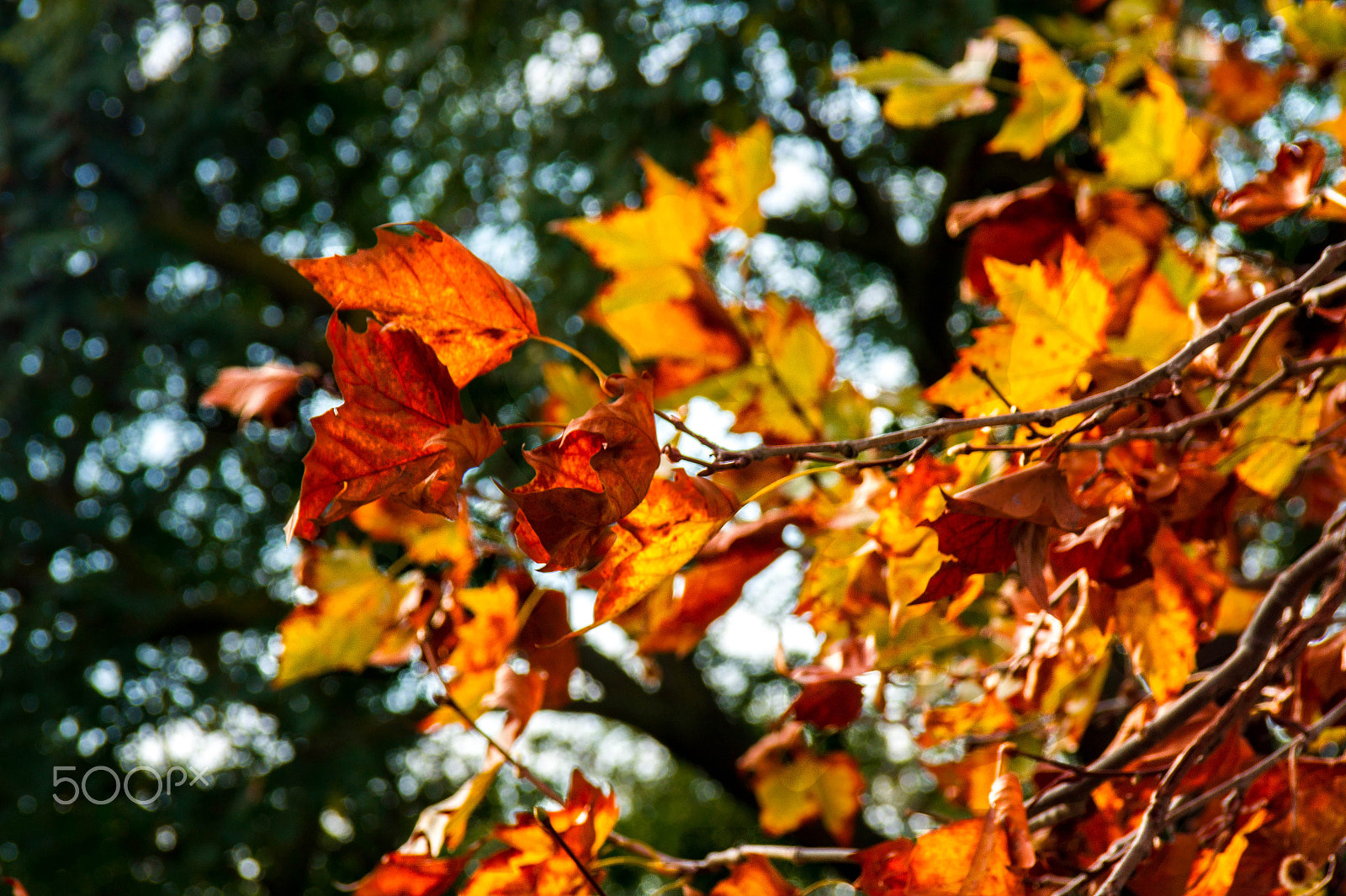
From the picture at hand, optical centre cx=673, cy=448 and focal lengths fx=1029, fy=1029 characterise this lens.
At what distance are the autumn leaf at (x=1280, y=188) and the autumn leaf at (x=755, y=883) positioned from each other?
0.53 metres

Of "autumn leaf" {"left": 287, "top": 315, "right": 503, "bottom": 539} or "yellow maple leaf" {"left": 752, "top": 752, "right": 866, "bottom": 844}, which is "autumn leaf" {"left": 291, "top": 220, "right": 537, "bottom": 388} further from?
"yellow maple leaf" {"left": 752, "top": 752, "right": 866, "bottom": 844}

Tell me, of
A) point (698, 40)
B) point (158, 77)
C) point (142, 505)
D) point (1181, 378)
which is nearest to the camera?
point (1181, 378)

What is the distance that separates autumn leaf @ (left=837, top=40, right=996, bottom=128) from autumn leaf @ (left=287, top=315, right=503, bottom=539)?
2.21 feet

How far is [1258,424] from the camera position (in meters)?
0.72

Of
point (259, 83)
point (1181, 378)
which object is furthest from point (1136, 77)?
point (259, 83)

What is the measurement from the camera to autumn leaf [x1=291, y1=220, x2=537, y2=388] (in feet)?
1.57

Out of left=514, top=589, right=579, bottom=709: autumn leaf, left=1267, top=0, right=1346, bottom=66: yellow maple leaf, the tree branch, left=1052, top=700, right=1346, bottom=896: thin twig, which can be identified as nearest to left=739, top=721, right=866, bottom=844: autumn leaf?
left=514, top=589, right=579, bottom=709: autumn leaf

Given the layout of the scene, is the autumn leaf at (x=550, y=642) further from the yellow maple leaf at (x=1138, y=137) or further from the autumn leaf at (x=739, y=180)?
the yellow maple leaf at (x=1138, y=137)

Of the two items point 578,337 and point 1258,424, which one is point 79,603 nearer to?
point 578,337

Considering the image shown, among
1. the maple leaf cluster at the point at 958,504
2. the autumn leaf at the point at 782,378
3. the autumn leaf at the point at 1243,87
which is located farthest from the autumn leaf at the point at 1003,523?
the autumn leaf at the point at 1243,87

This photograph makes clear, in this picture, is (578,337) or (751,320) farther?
(578,337)

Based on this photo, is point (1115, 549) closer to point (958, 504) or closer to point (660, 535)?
point (958, 504)

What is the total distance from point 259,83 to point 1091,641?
129 inches

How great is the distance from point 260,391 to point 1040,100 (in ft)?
2.54
